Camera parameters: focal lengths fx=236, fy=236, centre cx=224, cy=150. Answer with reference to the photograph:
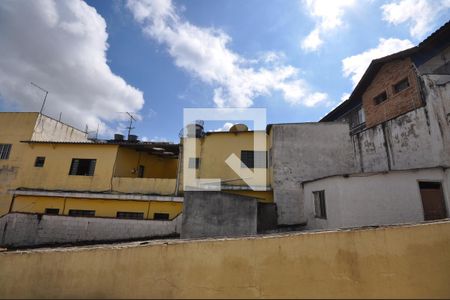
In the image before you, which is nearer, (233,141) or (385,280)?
(385,280)

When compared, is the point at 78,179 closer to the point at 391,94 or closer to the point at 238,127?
the point at 238,127

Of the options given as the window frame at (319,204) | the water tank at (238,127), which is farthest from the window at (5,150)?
the window frame at (319,204)

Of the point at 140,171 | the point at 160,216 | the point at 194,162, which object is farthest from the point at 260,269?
the point at 140,171

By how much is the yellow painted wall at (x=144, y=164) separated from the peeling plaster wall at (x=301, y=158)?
418 inches

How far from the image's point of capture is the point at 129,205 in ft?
50.9

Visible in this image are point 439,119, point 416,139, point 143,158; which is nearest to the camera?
point 439,119

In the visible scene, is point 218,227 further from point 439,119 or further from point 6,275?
point 439,119

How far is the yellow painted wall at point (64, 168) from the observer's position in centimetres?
1607

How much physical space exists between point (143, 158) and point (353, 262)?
1777 cm

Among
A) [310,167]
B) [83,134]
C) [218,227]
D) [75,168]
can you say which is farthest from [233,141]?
[83,134]

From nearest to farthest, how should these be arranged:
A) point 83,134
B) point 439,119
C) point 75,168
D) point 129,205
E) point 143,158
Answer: point 439,119
point 129,205
point 75,168
point 143,158
point 83,134

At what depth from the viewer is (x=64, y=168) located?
54.8ft

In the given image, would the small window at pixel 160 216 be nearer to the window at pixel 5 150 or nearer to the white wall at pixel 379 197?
the white wall at pixel 379 197

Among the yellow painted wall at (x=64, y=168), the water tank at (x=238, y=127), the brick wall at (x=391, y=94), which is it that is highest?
the brick wall at (x=391, y=94)
